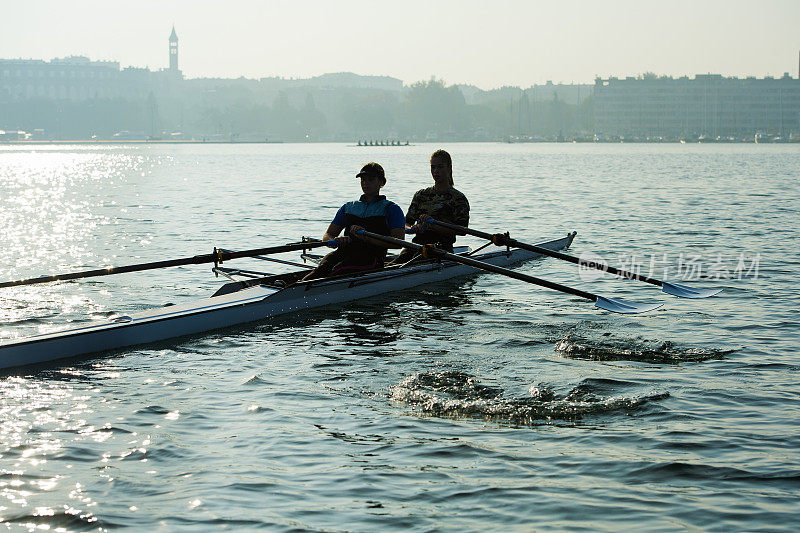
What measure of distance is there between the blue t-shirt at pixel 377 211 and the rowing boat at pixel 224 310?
3.10 ft

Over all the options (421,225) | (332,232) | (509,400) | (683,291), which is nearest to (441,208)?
(421,225)

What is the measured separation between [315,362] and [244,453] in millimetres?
3054

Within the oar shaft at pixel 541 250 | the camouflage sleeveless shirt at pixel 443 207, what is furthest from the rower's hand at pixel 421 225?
the camouflage sleeveless shirt at pixel 443 207

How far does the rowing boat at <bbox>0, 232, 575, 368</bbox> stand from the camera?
9664 millimetres

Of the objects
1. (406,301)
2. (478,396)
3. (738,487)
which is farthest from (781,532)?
(406,301)

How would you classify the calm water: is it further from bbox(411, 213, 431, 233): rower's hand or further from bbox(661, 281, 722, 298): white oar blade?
bbox(411, 213, 431, 233): rower's hand

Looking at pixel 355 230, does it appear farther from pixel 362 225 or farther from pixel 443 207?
→ pixel 443 207

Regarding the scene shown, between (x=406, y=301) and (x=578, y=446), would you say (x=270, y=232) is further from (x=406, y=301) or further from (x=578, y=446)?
(x=578, y=446)

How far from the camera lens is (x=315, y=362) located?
10234 millimetres

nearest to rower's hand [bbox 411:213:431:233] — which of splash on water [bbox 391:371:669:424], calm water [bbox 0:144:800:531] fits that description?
calm water [bbox 0:144:800:531]

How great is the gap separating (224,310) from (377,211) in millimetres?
2657

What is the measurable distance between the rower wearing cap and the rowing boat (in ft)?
0.99

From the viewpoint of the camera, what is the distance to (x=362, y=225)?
42.3ft

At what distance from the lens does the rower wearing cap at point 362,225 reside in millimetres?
12742
